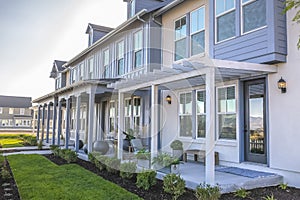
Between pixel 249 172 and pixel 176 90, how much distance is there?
4.58m

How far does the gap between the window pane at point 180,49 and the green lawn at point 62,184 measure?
536 cm

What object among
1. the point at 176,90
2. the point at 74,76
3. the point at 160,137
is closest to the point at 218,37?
the point at 176,90

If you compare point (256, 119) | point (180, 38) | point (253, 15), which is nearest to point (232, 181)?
point (256, 119)

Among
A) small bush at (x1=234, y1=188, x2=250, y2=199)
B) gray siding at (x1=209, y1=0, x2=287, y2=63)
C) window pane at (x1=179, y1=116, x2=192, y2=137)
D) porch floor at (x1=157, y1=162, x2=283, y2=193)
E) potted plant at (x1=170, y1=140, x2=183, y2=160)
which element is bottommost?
small bush at (x1=234, y1=188, x2=250, y2=199)

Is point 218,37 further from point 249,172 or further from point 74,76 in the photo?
point 74,76

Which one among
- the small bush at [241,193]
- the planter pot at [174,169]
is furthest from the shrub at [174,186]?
the planter pot at [174,169]

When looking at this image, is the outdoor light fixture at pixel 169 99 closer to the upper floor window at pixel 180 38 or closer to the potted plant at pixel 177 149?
the upper floor window at pixel 180 38

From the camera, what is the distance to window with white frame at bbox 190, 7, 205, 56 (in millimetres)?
9096

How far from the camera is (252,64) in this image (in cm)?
644

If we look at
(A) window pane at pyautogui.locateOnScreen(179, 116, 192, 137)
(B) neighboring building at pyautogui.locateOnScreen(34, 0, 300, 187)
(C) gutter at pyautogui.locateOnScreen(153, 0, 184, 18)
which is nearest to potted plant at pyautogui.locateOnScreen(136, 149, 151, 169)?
(B) neighboring building at pyautogui.locateOnScreen(34, 0, 300, 187)

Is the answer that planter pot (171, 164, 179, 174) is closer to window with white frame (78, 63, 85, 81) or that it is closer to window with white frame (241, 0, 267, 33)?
window with white frame (241, 0, 267, 33)

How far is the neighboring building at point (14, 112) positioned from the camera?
53.2 metres

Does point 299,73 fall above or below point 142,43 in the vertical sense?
below

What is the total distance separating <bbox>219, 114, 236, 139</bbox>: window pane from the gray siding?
1.89 meters
